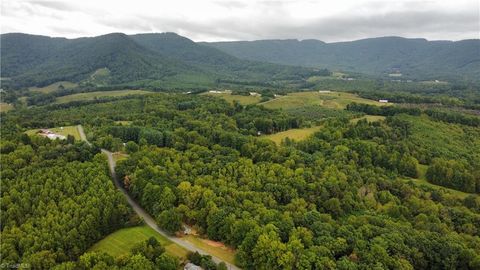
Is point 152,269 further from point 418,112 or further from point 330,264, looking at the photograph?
point 418,112

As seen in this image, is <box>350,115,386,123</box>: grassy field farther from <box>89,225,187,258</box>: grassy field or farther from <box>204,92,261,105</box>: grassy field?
<box>89,225,187,258</box>: grassy field

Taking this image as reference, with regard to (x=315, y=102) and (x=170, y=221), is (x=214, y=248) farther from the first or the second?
(x=315, y=102)

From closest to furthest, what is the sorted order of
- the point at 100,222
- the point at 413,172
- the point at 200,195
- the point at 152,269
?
the point at 152,269 → the point at 100,222 → the point at 200,195 → the point at 413,172

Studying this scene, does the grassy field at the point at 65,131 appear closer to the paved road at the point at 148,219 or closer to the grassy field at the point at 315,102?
the paved road at the point at 148,219

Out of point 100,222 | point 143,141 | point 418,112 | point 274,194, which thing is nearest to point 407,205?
point 274,194
